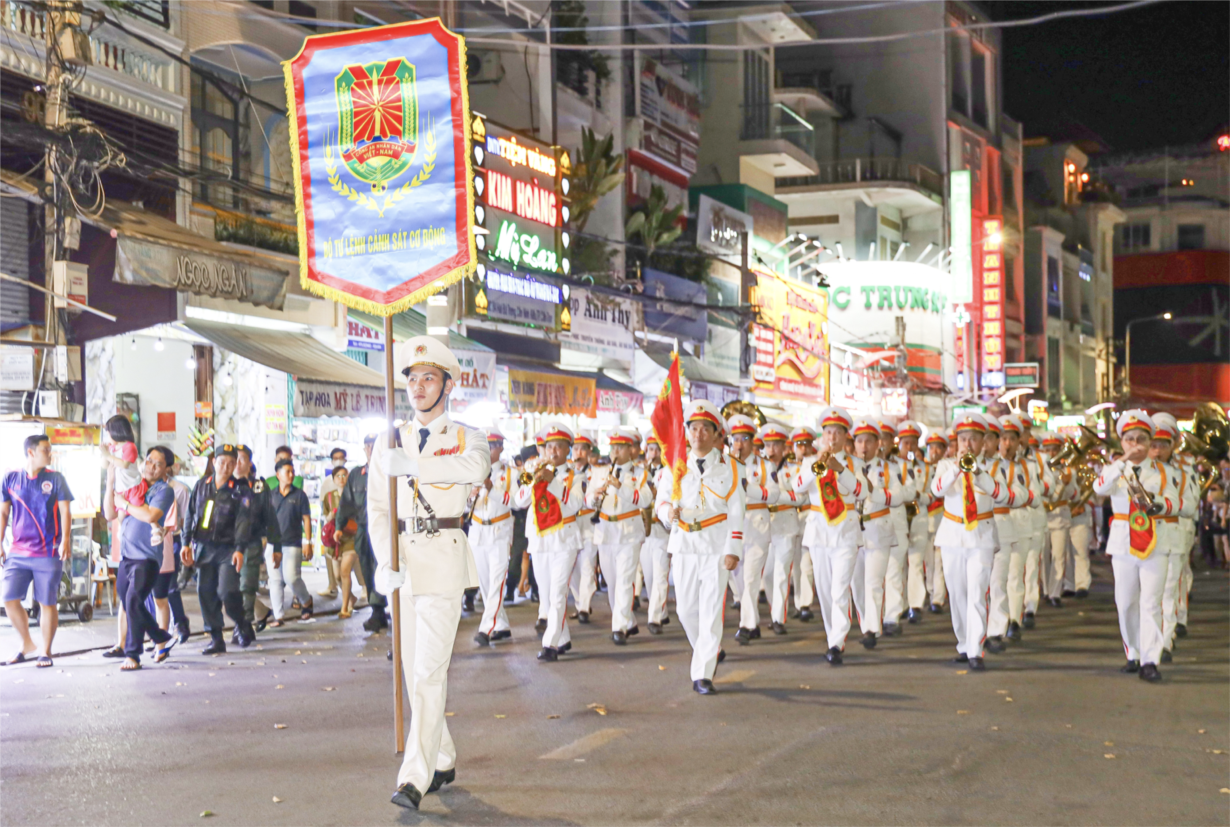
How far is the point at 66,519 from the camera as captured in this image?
12945 mm

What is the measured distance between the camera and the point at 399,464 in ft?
23.9

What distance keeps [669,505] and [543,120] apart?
18.2 meters

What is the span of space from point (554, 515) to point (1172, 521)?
18.1 feet

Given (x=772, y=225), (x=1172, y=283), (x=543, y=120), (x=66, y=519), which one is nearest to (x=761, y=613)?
(x=66, y=519)

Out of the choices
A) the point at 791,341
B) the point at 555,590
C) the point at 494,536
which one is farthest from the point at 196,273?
the point at 791,341

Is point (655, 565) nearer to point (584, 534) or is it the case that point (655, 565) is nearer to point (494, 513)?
point (584, 534)

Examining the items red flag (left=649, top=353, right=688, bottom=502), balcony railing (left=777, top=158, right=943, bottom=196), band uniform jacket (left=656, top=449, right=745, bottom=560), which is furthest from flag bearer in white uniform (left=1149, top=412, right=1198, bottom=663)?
balcony railing (left=777, top=158, right=943, bottom=196)

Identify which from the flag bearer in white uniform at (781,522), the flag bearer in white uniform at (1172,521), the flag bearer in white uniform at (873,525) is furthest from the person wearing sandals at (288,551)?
the flag bearer in white uniform at (1172,521)

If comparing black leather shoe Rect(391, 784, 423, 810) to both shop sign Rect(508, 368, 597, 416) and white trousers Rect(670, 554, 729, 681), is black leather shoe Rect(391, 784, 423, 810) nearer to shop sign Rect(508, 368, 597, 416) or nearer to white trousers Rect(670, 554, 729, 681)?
white trousers Rect(670, 554, 729, 681)

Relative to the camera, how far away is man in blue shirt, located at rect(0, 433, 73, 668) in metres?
12.7

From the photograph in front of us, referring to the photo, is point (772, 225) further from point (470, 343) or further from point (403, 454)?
point (403, 454)

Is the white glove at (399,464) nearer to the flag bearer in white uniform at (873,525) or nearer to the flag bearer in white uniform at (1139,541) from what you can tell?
the flag bearer in white uniform at (1139,541)

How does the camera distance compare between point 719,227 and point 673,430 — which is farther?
point 719,227

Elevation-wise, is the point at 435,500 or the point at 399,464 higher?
the point at 399,464
